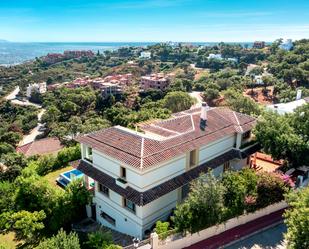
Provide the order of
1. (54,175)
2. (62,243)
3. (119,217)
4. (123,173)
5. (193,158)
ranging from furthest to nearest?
(54,175) → (193,158) → (119,217) → (123,173) → (62,243)

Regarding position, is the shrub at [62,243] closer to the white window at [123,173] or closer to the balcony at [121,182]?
the balcony at [121,182]

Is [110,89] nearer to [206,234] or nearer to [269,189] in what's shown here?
[269,189]

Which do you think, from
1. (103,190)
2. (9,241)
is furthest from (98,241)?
(9,241)

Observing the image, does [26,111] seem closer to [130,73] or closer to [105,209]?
[130,73]

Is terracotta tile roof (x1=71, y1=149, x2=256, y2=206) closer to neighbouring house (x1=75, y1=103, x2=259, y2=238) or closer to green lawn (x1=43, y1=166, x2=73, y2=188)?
neighbouring house (x1=75, y1=103, x2=259, y2=238)

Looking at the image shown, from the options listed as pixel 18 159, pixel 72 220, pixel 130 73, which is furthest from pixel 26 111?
pixel 72 220
